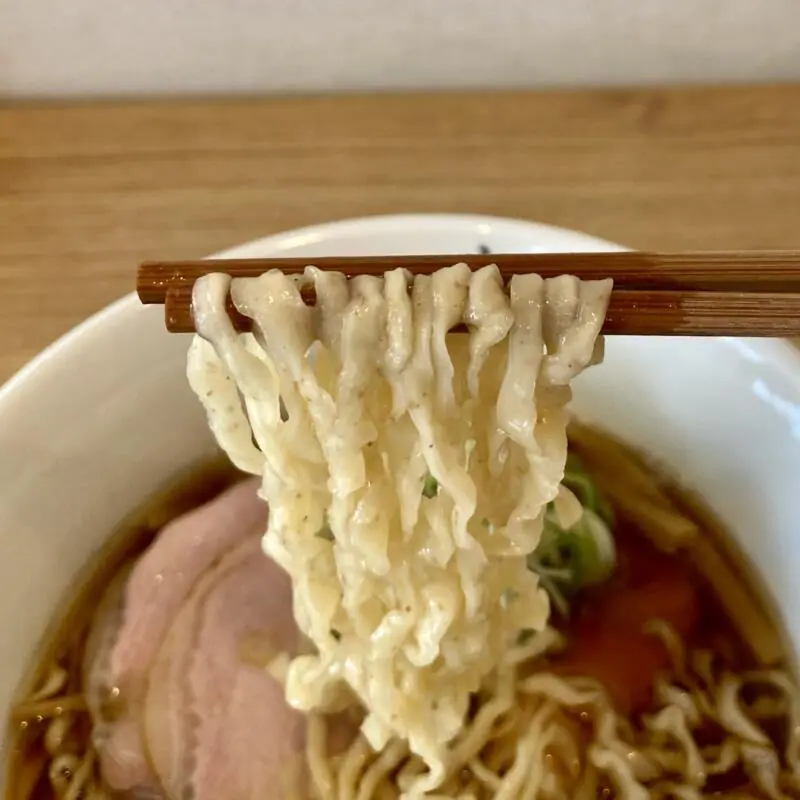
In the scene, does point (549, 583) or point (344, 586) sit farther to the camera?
point (549, 583)

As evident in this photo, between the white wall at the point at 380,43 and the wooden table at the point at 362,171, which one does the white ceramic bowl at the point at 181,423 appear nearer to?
the wooden table at the point at 362,171

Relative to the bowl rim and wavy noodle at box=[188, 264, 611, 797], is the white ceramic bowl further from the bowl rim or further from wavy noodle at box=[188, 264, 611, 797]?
wavy noodle at box=[188, 264, 611, 797]

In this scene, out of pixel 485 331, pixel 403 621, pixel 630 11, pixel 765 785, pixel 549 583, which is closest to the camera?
pixel 485 331

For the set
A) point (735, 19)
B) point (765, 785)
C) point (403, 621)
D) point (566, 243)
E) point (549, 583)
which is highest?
point (735, 19)

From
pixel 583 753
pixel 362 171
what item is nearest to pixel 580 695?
pixel 583 753

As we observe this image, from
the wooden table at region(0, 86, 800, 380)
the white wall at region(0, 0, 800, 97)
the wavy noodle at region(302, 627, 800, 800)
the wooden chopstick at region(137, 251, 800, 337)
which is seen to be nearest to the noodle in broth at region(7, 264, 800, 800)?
the wavy noodle at region(302, 627, 800, 800)

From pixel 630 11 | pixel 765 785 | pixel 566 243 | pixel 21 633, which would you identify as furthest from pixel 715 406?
pixel 21 633

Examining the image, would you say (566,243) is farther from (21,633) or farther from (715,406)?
(21,633)
